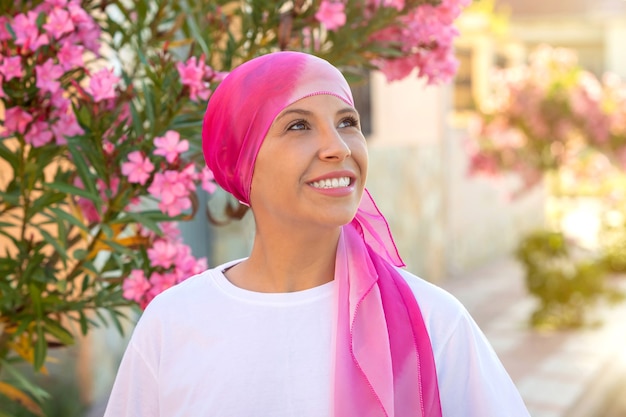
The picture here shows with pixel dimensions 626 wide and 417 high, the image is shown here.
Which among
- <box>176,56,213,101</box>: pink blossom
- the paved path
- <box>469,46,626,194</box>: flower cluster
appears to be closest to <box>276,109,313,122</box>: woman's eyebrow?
<box>176,56,213,101</box>: pink blossom

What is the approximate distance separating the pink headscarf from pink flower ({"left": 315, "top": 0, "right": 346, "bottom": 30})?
43.8 inches

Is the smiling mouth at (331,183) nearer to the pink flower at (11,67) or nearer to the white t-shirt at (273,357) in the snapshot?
the white t-shirt at (273,357)

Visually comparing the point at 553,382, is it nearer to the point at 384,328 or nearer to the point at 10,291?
the point at 10,291

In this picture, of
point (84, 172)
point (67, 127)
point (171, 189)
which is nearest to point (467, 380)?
point (171, 189)

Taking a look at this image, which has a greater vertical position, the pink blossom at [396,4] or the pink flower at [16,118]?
the pink blossom at [396,4]

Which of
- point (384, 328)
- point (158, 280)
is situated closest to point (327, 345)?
point (384, 328)

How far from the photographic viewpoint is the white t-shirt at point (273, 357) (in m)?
1.86

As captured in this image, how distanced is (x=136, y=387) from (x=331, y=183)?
546 mm

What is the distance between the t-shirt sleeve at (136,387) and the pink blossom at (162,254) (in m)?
0.77

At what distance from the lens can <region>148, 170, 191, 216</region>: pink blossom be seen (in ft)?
8.60

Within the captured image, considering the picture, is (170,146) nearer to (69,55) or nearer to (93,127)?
(93,127)

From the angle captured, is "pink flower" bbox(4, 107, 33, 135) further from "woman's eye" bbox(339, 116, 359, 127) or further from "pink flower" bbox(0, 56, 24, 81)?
"woman's eye" bbox(339, 116, 359, 127)

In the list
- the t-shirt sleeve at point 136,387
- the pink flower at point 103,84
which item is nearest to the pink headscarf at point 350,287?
the t-shirt sleeve at point 136,387

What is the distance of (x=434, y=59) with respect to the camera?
323cm
